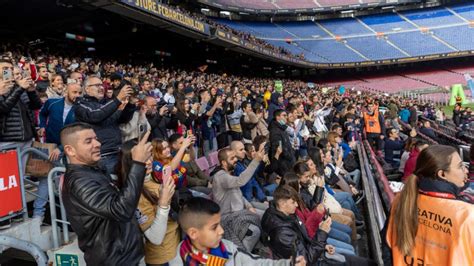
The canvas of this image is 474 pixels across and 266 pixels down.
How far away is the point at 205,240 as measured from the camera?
2.26 meters

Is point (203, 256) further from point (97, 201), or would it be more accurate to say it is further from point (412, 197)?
point (412, 197)

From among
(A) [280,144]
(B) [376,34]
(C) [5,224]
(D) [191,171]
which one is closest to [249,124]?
(A) [280,144]

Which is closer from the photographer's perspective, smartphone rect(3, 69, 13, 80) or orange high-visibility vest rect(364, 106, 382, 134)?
smartphone rect(3, 69, 13, 80)

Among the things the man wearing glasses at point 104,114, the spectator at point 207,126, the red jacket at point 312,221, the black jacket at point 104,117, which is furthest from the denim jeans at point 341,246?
the spectator at point 207,126

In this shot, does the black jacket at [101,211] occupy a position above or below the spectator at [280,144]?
above

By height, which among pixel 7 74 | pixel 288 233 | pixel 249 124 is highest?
pixel 7 74

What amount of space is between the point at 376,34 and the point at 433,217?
40531mm

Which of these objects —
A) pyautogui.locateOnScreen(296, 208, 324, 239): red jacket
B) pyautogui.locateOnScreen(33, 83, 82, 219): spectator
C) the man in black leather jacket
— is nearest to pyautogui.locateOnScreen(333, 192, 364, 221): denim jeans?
pyautogui.locateOnScreen(296, 208, 324, 239): red jacket

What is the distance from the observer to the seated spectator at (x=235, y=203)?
346 cm

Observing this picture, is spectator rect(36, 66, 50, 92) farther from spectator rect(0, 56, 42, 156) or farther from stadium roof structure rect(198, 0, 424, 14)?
stadium roof structure rect(198, 0, 424, 14)

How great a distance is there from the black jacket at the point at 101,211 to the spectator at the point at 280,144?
409 cm

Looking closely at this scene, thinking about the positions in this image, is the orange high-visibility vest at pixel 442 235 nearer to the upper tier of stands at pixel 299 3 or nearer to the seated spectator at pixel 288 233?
the seated spectator at pixel 288 233

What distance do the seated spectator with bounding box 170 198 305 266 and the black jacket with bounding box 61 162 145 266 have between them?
34 cm

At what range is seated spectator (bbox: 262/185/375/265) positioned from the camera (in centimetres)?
298
